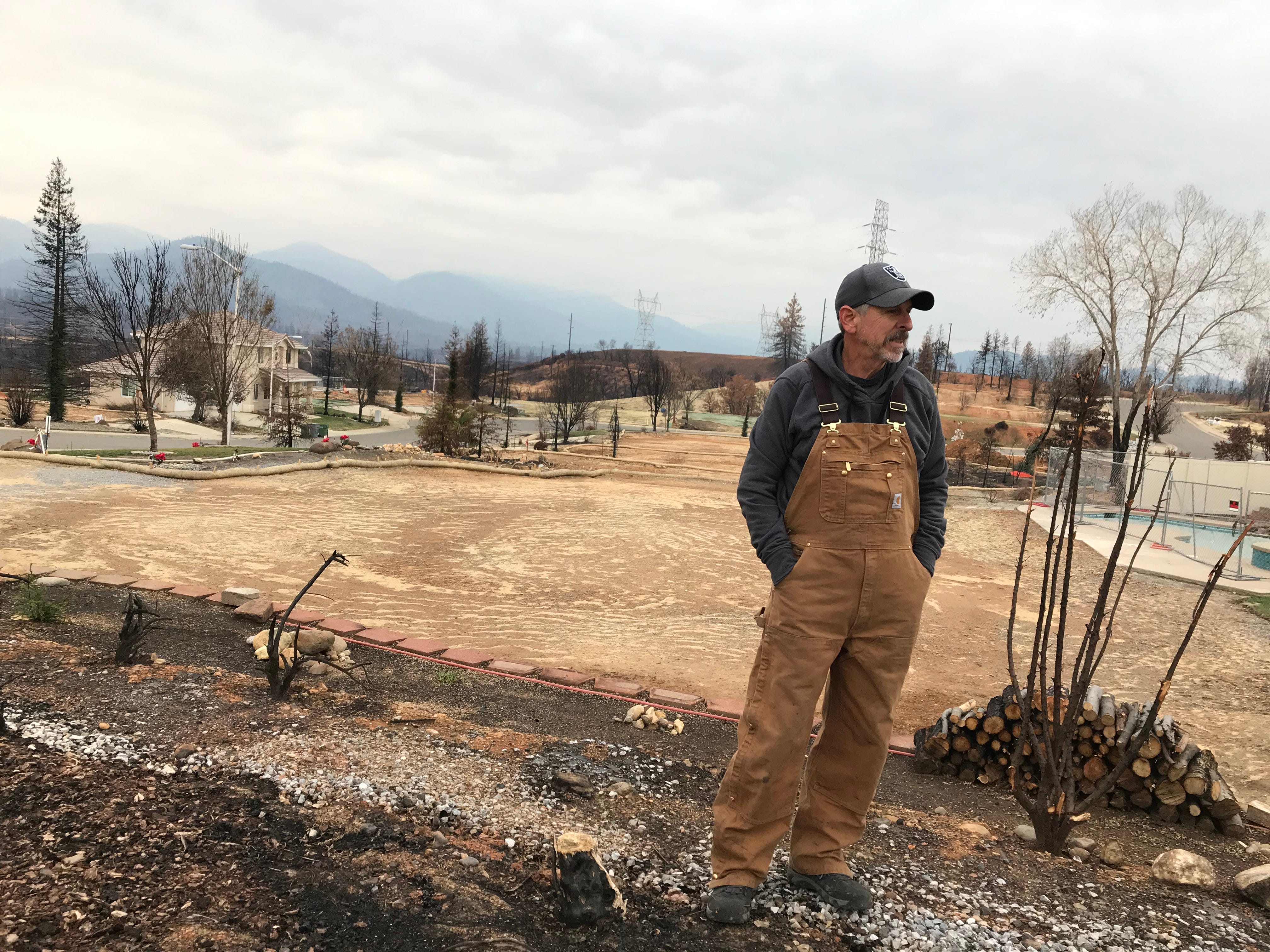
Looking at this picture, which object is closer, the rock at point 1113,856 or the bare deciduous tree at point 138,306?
the rock at point 1113,856

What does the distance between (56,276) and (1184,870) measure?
45.5 m

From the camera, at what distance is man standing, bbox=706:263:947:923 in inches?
101

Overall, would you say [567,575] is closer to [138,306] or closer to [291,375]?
[138,306]

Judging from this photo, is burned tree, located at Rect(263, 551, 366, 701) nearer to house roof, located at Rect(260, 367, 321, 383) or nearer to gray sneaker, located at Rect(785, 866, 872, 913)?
gray sneaker, located at Rect(785, 866, 872, 913)

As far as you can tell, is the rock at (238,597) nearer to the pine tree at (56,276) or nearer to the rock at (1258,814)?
the rock at (1258,814)

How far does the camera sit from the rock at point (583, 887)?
2535 mm

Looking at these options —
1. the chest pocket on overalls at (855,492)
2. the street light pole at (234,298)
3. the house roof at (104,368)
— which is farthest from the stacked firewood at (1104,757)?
the house roof at (104,368)

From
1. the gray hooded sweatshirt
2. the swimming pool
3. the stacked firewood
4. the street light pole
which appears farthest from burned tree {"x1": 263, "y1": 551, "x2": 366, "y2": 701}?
the street light pole

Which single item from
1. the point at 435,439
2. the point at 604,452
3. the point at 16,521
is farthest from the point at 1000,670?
the point at 604,452

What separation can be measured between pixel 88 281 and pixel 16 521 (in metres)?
17.4

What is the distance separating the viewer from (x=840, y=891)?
107 inches

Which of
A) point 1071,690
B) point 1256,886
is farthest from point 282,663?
point 1256,886

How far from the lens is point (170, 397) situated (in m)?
41.8

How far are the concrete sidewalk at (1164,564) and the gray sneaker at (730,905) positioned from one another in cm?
947
